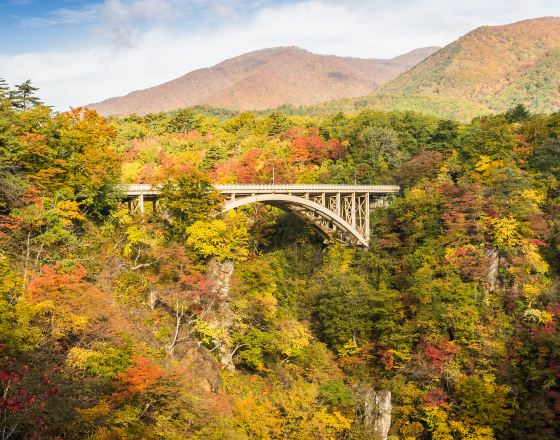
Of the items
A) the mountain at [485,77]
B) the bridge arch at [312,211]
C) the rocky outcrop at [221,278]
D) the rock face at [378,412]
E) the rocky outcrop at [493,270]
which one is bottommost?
the rock face at [378,412]

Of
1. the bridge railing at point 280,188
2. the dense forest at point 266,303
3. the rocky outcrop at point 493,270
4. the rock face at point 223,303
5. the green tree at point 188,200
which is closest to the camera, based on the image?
the dense forest at point 266,303

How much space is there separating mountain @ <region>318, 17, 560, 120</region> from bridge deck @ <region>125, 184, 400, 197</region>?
43144 mm

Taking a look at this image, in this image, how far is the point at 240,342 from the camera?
86.4 ft

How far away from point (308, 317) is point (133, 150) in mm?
25052

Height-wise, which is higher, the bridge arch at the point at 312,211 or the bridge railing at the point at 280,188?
the bridge railing at the point at 280,188

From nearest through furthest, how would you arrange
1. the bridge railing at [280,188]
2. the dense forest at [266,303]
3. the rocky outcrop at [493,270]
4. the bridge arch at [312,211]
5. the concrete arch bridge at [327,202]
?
1. the dense forest at [266,303]
2. the bridge railing at [280,188]
3. the rocky outcrop at [493,270]
4. the concrete arch bridge at [327,202]
5. the bridge arch at [312,211]

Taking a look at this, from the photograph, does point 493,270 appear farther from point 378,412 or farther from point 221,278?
point 221,278

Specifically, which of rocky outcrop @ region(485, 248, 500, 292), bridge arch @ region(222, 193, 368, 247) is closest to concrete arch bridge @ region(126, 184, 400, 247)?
bridge arch @ region(222, 193, 368, 247)

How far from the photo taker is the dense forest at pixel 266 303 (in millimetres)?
16703

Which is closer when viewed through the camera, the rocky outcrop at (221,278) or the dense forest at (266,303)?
the dense forest at (266,303)

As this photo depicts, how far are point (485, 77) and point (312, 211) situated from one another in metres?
76.7

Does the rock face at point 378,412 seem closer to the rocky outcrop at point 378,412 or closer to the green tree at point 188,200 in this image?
the rocky outcrop at point 378,412

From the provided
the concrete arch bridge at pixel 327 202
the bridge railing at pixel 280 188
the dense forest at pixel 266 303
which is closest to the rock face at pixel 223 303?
the dense forest at pixel 266 303

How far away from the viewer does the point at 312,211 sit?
3700cm
